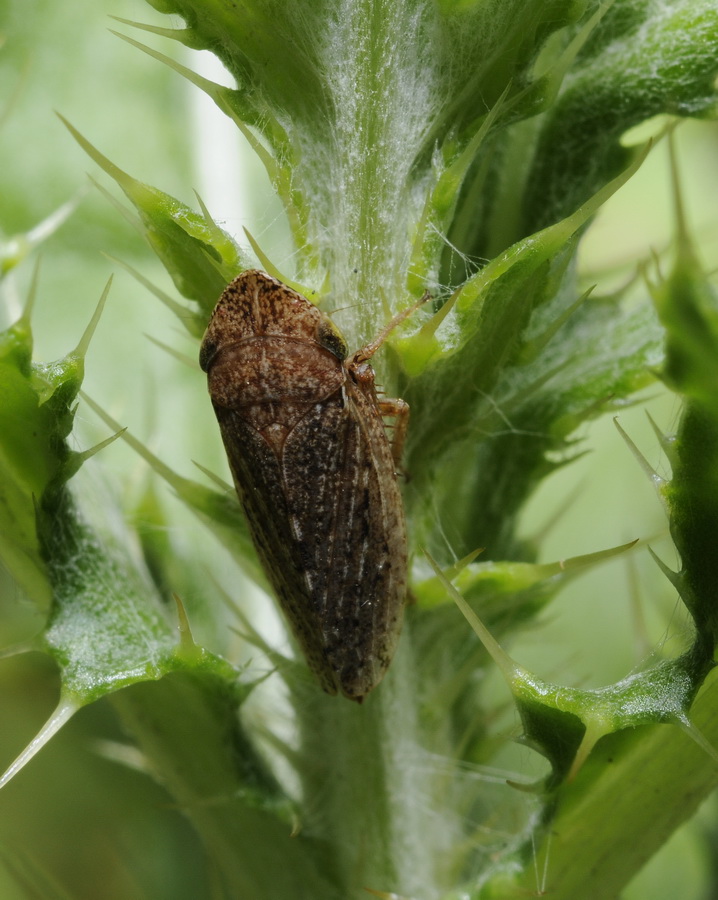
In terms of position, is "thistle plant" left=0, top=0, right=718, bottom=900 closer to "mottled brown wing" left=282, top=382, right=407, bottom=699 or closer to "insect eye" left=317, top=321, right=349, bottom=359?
"mottled brown wing" left=282, top=382, right=407, bottom=699

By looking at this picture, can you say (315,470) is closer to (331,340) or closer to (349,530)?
(349,530)

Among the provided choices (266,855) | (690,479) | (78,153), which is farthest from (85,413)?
(690,479)

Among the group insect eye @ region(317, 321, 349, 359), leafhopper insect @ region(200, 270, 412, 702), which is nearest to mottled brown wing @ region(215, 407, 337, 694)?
leafhopper insect @ region(200, 270, 412, 702)

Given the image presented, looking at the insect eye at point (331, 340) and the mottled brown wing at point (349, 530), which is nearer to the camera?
the mottled brown wing at point (349, 530)

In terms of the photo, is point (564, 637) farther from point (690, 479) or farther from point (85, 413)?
point (690, 479)

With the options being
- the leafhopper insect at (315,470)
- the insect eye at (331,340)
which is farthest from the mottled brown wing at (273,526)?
the insect eye at (331,340)

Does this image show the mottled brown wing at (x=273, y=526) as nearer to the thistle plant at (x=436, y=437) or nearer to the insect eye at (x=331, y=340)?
the thistle plant at (x=436, y=437)
